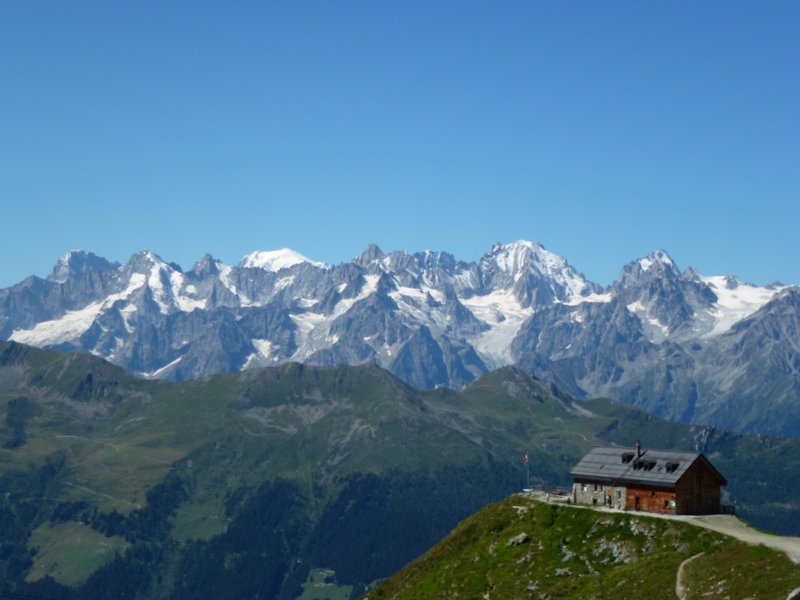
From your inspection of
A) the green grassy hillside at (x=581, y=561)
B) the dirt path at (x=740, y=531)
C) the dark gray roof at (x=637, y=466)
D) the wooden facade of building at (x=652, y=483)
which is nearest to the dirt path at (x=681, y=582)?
the green grassy hillside at (x=581, y=561)

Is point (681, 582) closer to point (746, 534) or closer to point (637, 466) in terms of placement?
point (746, 534)

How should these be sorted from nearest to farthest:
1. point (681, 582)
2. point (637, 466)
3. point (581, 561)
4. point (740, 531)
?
point (681, 582) < point (740, 531) < point (581, 561) < point (637, 466)

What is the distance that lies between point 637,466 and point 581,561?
17.5m

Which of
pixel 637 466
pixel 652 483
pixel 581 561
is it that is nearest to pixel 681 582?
pixel 581 561

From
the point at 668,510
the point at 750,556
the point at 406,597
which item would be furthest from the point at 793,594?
the point at 406,597

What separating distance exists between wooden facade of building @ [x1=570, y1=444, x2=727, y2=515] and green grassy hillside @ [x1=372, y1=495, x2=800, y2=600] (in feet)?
17.4

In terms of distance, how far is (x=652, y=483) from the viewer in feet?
375

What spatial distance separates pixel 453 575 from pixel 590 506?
53.7 ft

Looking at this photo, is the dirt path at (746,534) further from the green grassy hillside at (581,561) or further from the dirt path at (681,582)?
the dirt path at (681,582)

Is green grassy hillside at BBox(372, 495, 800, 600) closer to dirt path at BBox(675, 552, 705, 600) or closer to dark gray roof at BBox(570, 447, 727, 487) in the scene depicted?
dirt path at BBox(675, 552, 705, 600)

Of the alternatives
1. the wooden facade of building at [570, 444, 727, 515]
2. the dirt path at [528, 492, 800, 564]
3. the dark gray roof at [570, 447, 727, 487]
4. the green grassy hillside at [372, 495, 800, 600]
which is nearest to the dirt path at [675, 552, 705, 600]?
the green grassy hillside at [372, 495, 800, 600]

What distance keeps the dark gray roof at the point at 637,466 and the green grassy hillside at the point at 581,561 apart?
19.6 feet

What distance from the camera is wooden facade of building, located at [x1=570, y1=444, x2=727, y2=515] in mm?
113750

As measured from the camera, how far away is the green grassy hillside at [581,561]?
286ft
